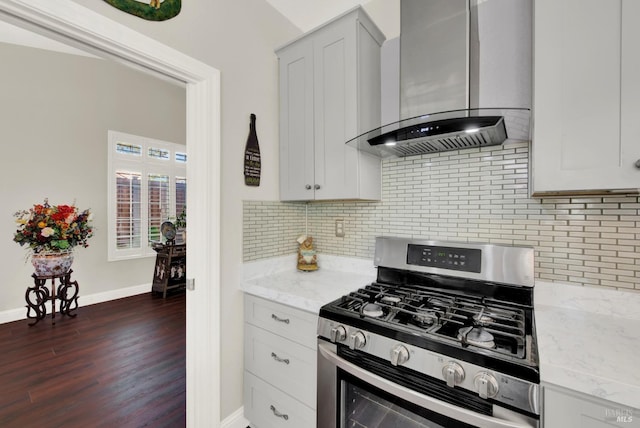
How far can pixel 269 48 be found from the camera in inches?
75.8

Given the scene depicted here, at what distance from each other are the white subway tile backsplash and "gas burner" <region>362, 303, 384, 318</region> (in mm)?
649

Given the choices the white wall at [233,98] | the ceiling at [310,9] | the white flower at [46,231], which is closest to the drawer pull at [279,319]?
the white wall at [233,98]

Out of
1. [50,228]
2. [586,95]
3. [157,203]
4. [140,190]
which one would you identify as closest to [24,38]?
[140,190]

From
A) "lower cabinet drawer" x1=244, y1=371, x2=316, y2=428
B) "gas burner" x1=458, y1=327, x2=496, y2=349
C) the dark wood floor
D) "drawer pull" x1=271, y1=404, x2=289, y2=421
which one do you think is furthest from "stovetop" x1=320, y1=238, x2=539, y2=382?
the dark wood floor

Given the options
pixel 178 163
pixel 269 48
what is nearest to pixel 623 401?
pixel 269 48

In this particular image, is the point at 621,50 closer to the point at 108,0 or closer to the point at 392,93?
the point at 392,93

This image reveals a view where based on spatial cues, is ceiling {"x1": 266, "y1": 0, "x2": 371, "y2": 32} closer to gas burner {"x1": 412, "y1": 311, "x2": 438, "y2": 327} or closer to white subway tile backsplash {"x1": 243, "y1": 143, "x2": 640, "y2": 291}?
white subway tile backsplash {"x1": 243, "y1": 143, "x2": 640, "y2": 291}

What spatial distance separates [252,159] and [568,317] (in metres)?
1.80

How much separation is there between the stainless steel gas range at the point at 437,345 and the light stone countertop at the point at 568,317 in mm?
68

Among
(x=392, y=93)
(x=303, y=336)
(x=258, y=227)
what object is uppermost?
(x=392, y=93)

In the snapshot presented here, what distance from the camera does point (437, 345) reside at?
93 centimetres

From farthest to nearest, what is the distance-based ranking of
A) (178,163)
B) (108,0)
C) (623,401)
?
1. (178,163)
2. (108,0)
3. (623,401)

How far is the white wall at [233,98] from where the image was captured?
1522 millimetres

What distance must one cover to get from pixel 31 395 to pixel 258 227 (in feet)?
6.81
